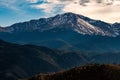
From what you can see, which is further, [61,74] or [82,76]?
[61,74]

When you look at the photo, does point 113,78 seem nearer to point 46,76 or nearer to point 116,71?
point 116,71

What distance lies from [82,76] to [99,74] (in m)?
7.15

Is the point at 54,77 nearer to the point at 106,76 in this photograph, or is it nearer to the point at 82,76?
the point at 82,76

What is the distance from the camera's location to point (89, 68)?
15600 centimetres

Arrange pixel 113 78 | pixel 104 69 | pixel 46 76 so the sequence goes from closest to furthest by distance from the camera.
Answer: pixel 113 78 < pixel 104 69 < pixel 46 76

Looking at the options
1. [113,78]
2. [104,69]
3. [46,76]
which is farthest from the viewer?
[46,76]

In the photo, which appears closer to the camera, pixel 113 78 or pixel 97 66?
pixel 113 78

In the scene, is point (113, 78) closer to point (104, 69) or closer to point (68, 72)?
point (104, 69)

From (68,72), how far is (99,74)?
51.8 feet

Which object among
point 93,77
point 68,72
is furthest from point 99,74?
point 68,72

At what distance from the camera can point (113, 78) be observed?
472 ft

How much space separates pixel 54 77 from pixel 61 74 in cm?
385

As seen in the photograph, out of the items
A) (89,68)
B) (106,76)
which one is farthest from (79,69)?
(106,76)

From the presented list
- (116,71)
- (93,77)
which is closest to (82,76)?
(93,77)
